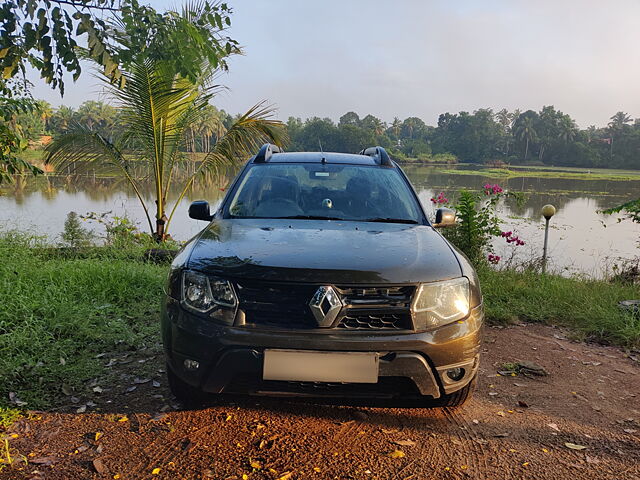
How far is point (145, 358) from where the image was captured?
3.59 meters

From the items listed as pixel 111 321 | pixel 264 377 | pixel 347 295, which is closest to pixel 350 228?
pixel 347 295

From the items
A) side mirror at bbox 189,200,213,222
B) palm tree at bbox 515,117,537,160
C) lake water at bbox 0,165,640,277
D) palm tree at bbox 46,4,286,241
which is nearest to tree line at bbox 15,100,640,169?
palm tree at bbox 515,117,537,160

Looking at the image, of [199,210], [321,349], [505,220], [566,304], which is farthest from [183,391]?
[505,220]

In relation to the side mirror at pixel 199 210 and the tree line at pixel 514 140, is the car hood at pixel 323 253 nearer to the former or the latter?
the side mirror at pixel 199 210

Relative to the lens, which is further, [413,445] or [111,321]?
[111,321]

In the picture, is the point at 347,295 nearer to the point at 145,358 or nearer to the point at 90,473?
the point at 90,473

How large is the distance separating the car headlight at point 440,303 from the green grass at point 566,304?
8.89 feet

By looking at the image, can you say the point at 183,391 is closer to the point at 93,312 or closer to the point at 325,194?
the point at 325,194

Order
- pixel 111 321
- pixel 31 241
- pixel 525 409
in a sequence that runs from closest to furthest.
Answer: pixel 525 409 → pixel 111 321 → pixel 31 241

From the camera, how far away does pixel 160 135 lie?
26.2 ft

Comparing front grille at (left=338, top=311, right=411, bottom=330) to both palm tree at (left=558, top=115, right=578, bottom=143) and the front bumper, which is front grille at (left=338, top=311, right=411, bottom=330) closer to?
the front bumper

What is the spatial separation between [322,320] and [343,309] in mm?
114

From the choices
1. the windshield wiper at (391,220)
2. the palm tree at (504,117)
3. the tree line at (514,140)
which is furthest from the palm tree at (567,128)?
the windshield wiper at (391,220)

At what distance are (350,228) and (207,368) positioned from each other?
4.11 ft
